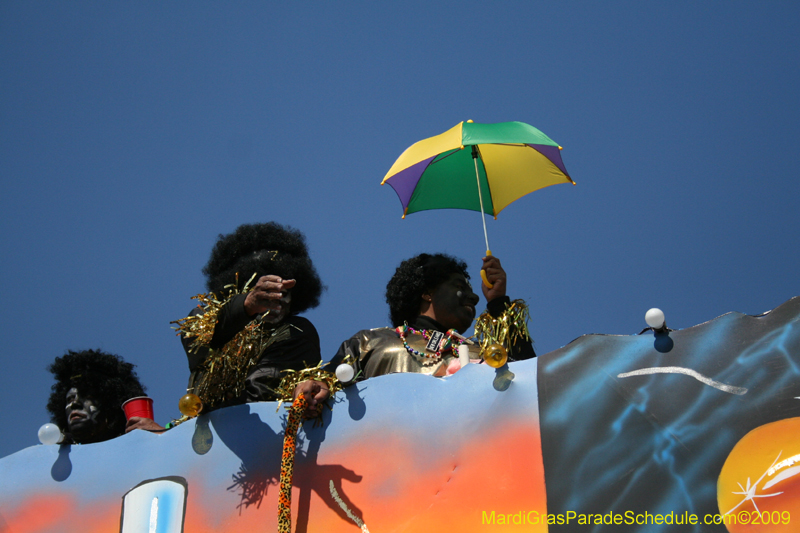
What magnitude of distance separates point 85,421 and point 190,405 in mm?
1593

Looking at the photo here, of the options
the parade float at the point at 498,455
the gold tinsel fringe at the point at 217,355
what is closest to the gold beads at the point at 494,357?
the parade float at the point at 498,455

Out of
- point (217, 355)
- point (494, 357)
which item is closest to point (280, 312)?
point (217, 355)

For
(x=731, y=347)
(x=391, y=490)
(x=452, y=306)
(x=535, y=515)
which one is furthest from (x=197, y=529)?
(x=731, y=347)

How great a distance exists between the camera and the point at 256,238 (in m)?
5.13

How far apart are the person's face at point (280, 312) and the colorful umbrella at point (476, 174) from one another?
1.00 meters

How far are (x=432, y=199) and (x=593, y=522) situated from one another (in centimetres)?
267

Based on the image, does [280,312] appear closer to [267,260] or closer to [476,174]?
[267,260]

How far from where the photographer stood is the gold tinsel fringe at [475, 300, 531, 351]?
3961 millimetres

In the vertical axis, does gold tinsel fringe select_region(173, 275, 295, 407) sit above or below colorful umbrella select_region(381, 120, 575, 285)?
below

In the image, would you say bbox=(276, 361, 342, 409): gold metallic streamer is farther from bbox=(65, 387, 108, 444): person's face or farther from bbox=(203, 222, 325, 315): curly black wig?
bbox=(65, 387, 108, 444): person's face

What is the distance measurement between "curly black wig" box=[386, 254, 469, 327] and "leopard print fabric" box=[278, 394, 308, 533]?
1.62 meters

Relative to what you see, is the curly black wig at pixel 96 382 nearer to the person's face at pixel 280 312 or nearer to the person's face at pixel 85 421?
the person's face at pixel 85 421

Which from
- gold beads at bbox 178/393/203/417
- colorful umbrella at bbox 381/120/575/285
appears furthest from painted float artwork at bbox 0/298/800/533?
colorful umbrella at bbox 381/120/575/285

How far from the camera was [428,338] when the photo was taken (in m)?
4.49
